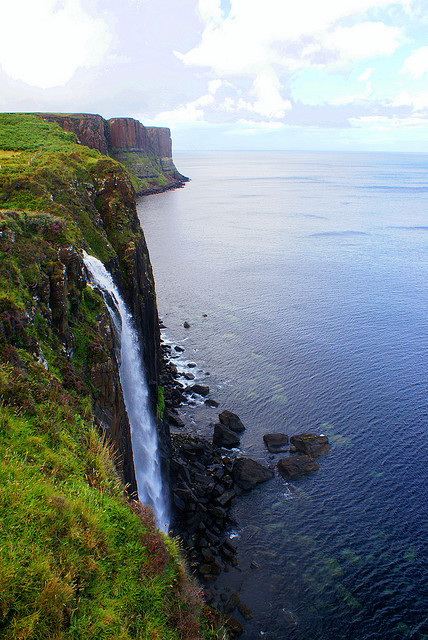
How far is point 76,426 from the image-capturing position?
1358 centimetres

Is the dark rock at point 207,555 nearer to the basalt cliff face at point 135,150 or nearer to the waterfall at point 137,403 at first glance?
the waterfall at point 137,403

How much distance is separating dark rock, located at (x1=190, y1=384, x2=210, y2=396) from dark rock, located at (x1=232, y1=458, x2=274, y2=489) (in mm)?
10197

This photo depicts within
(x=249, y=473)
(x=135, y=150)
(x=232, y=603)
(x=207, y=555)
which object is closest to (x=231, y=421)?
(x=249, y=473)

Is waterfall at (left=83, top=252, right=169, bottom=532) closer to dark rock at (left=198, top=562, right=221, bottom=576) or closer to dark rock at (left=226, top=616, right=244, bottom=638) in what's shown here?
dark rock at (left=198, top=562, right=221, bottom=576)

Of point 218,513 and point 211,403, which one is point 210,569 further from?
point 211,403

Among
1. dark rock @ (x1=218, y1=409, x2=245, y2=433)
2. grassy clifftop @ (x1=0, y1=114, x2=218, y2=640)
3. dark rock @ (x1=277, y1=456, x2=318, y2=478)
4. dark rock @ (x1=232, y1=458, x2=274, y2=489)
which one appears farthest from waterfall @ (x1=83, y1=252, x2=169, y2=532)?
dark rock @ (x1=277, y1=456, x2=318, y2=478)

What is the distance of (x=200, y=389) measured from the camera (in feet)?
128

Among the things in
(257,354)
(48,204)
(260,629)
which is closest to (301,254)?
(257,354)

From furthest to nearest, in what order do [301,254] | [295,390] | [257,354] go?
[301,254]
[257,354]
[295,390]

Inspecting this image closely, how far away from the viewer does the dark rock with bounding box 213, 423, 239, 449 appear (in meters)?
32.3

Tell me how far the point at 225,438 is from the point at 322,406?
938 centimetres

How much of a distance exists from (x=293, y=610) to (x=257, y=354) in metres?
27.0

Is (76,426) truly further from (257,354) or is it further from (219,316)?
(219,316)

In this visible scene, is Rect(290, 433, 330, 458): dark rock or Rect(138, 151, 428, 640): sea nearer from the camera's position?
Rect(138, 151, 428, 640): sea
